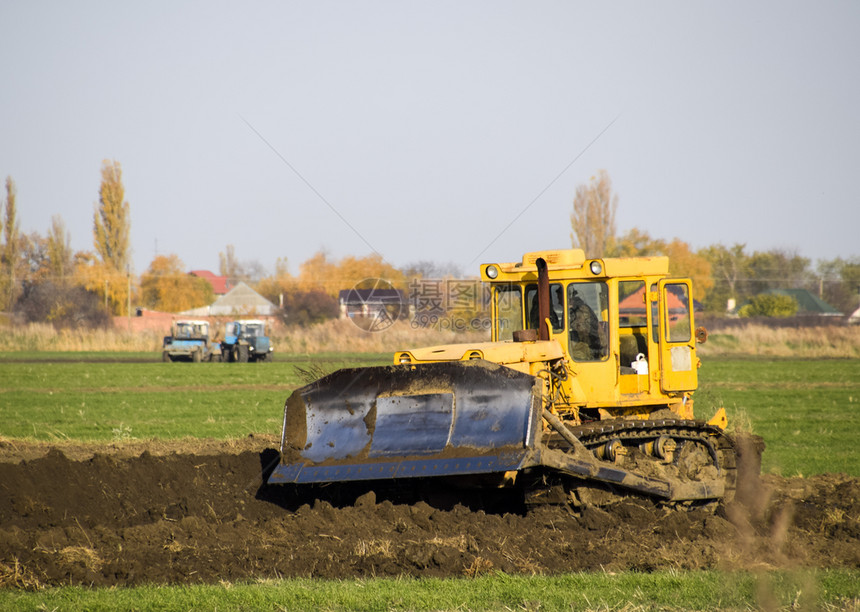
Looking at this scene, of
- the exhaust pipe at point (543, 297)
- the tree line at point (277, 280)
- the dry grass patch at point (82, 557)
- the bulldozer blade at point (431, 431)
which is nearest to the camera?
the dry grass patch at point (82, 557)

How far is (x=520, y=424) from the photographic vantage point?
893 cm

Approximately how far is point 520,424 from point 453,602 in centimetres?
231

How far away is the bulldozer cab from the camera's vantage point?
10.9 metres

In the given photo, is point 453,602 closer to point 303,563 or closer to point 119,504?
point 303,563

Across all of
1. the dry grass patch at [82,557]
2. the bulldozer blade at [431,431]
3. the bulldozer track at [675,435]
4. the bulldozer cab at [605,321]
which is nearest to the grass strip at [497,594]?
the dry grass patch at [82,557]

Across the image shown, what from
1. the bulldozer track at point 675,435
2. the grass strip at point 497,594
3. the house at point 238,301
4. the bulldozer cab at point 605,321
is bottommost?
the grass strip at point 497,594

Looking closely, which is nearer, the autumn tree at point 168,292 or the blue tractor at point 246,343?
the blue tractor at point 246,343

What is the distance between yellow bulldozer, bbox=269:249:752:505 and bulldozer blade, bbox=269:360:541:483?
1 centimetres

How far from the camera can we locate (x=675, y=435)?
10.3 meters

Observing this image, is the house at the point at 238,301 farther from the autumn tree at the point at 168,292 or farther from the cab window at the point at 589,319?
the cab window at the point at 589,319

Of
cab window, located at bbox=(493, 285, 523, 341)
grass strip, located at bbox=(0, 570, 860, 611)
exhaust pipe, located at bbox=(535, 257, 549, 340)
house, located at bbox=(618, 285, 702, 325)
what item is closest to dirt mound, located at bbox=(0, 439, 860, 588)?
grass strip, located at bbox=(0, 570, 860, 611)

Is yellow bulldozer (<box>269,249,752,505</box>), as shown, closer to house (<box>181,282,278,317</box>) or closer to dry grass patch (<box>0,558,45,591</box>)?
dry grass patch (<box>0,558,45,591</box>)

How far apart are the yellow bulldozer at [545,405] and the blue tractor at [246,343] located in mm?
42016

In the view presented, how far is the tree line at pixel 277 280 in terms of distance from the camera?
3159 inches
